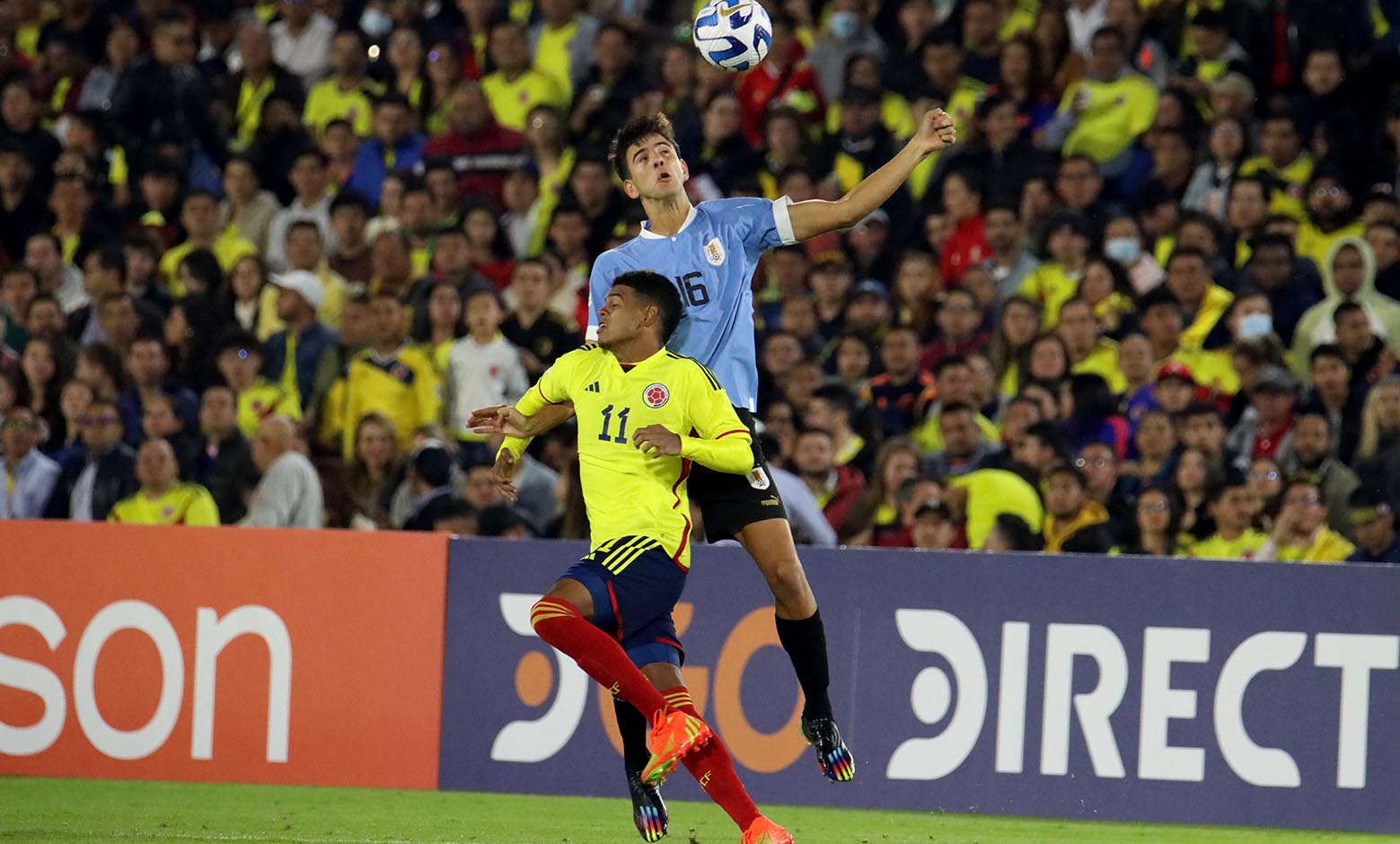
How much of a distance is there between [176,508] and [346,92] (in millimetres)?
5398

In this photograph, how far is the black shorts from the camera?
23.1ft

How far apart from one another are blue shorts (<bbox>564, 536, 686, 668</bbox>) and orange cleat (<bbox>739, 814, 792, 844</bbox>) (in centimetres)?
80

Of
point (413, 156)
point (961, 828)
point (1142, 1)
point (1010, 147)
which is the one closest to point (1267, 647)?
point (961, 828)

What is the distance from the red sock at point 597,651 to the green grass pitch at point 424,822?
4.51 feet

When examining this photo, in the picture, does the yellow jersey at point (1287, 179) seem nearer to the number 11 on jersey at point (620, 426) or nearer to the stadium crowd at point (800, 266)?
the stadium crowd at point (800, 266)

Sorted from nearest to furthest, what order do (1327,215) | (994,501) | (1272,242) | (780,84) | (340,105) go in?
1. (994,501)
2. (1272,242)
3. (1327,215)
4. (780,84)
5. (340,105)

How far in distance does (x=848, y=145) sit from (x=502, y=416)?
6.76 meters

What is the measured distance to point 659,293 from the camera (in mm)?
6875

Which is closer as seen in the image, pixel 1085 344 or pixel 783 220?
pixel 783 220

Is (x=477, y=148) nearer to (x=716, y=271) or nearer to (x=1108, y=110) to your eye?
(x=1108, y=110)

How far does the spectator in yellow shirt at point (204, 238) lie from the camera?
1393cm

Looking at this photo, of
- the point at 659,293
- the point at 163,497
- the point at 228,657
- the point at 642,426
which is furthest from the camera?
the point at 163,497

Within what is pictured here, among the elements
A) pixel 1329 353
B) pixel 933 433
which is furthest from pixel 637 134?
pixel 1329 353

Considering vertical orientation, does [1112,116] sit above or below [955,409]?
above
